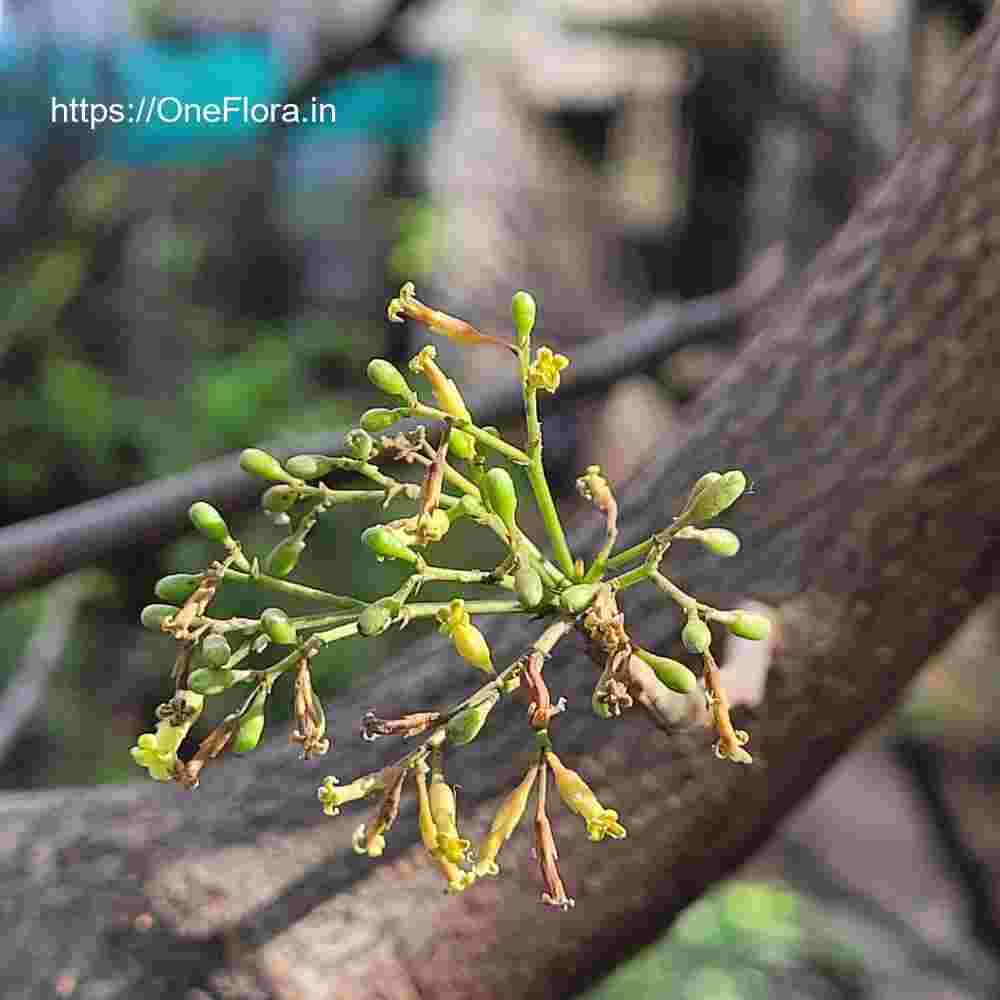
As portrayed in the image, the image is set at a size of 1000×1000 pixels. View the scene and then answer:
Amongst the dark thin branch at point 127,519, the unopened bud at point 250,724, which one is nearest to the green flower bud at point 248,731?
the unopened bud at point 250,724

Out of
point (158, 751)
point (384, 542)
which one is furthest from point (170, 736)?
point (384, 542)

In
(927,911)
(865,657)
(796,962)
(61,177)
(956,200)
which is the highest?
(956,200)

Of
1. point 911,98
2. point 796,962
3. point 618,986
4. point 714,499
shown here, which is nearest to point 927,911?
point 796,962

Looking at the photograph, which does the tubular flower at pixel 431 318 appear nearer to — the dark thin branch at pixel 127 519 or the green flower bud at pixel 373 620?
the green flower bud at pixel 373 620

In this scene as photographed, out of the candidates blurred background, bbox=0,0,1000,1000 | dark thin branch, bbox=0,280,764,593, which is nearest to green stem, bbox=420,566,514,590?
dark thin branch, bbox=0,280,764,593

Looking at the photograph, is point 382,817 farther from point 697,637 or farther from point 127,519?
point 127,519

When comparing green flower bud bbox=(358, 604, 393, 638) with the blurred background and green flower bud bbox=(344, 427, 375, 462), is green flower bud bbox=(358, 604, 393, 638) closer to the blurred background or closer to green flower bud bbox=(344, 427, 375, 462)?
green flower bud bbox=(344, 427, 375, 462)

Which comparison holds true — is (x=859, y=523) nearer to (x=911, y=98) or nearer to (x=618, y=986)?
(x=618, y=986)
